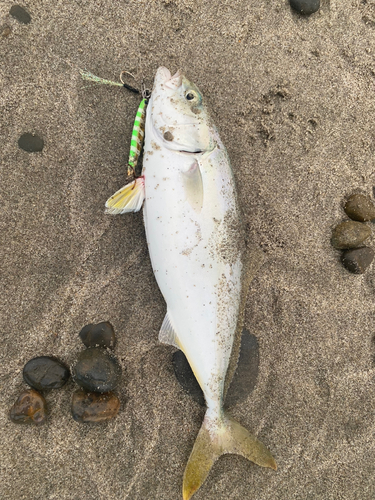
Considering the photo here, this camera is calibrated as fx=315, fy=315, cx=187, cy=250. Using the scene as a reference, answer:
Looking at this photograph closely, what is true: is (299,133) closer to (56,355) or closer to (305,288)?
(305,288)

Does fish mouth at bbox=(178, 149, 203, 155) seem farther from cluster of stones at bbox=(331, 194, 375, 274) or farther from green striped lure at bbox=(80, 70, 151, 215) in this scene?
cluster of stones at bbox=(331, 194, 375, 274)

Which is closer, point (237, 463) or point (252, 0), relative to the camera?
point (237, 463)

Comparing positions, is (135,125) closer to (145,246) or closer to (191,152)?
(191,152)

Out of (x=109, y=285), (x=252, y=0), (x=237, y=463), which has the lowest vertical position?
(x=237, y=463)

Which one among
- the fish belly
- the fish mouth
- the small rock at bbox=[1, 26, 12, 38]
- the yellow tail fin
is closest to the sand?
the small rock at bbox=[1, 26, 12, 38]

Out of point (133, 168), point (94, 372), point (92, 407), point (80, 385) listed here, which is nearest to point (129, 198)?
point (133, 168)

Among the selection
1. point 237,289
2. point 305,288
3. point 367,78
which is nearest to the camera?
point 237,289

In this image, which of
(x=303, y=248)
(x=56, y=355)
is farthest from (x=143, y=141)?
(x=56, y=355)
